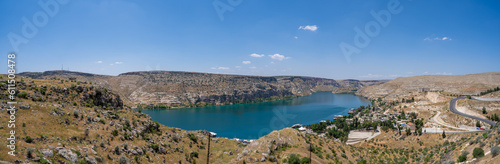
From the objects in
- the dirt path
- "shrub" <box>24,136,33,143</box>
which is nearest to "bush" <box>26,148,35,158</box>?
"shrub" <box>24,136,33,143</box>

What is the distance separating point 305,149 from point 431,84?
7471 inches

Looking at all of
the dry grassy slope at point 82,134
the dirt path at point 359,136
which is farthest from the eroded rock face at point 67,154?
the dirt path at point 359,136

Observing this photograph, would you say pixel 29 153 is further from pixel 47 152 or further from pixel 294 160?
pixel 294 160

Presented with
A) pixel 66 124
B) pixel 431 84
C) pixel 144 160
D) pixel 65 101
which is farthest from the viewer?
pixel 431 84

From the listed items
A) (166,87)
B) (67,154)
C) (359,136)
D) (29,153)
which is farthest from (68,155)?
(166,87)

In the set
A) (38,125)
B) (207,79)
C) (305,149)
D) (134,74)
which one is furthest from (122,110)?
(134,74)

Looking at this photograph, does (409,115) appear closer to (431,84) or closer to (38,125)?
(38,125)

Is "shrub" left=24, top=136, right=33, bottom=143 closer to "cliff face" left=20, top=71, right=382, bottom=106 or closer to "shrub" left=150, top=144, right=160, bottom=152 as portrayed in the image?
"shrub" left=150, top=144, right=160, bottom=152

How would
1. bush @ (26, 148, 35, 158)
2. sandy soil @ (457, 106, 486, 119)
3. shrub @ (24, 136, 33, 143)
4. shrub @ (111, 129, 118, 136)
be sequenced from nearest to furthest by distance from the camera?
1. bush @ (26, 148, 35, 158)
2. shrub @ (24, 136, 33, 143)
3. shrub @ (111, 129, 118, 136)
4. sandy soil @ (457, 106, 486, 119)

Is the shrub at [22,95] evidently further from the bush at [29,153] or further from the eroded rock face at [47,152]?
the bush at [29,153]

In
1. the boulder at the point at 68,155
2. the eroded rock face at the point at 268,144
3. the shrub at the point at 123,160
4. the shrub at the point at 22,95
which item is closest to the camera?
the boulder at the point at 68,155

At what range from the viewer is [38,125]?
18.8m

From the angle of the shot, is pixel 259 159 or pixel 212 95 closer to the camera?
pixel 259 159

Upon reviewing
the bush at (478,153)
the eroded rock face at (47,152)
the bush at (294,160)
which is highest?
the eroded rock face at (47,152)
